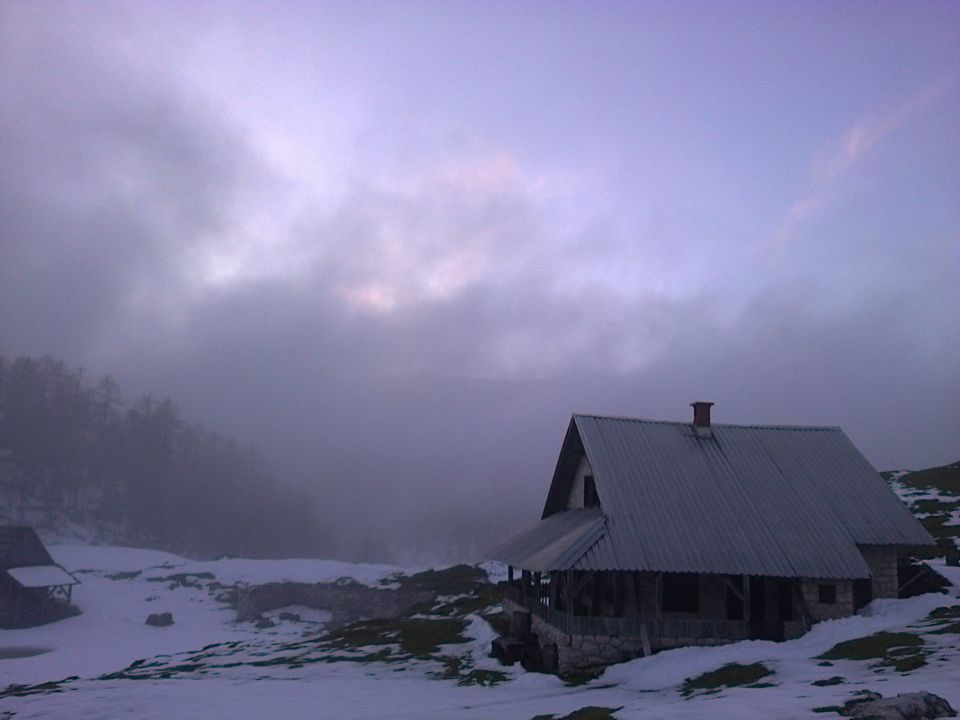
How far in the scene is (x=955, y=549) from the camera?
34.3 meters

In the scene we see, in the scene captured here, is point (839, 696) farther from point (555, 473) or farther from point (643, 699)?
point (555, 473)

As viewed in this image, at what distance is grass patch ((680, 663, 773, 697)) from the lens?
18.2 m

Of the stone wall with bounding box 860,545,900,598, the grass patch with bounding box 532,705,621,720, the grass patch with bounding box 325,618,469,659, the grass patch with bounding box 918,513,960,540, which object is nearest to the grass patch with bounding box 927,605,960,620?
the stone wall with bounding box 860,545,900,598

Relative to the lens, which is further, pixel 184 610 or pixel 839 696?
pixel 184 610

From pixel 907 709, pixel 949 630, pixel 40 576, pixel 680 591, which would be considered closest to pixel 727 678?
pixel 680 591

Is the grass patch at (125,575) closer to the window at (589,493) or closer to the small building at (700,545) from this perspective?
the small building at (700,545)

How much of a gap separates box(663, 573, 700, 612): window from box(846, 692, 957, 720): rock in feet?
40.9

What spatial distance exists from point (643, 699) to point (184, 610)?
51.8 metres

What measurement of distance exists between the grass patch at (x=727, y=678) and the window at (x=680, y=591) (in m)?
4.59

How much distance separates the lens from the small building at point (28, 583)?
54812mm

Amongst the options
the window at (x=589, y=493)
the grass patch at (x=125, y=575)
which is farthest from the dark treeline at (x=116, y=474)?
the window at (x=589, y=493)

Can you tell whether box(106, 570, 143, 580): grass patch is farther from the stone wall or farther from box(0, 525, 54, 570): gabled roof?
the stone wall

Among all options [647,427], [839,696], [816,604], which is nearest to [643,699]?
[839,696]

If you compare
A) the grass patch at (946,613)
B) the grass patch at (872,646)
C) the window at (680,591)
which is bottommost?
the grass patch at (872,646)
